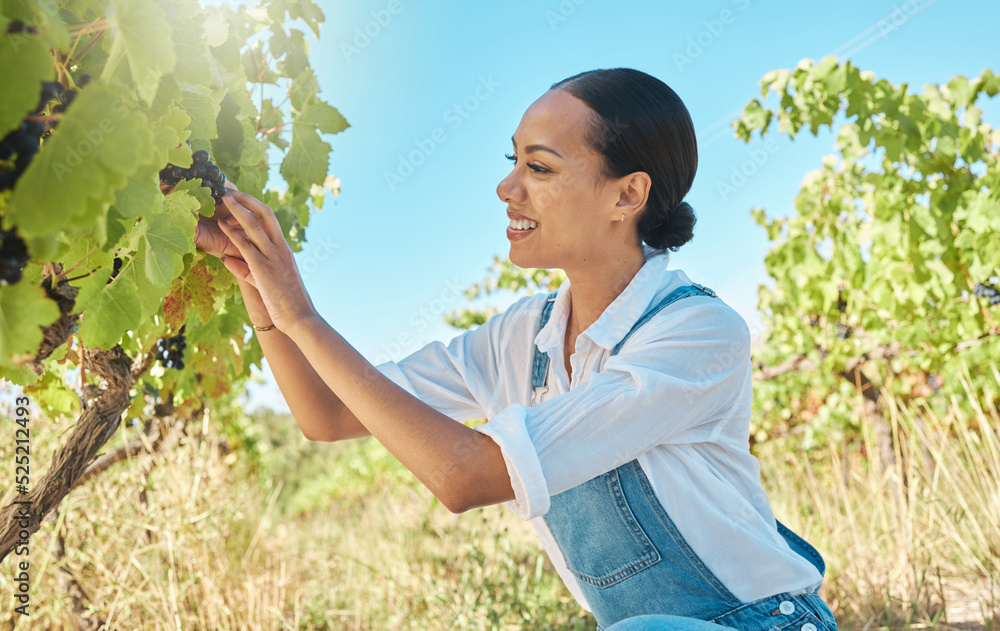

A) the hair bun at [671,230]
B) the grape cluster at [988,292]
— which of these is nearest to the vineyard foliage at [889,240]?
the grape cluster at [988,292]

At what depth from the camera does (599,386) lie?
1317mm

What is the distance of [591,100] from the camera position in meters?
1.69

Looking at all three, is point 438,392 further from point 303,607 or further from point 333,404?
point 303,607

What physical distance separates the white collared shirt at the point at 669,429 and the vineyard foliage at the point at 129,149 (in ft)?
2.13

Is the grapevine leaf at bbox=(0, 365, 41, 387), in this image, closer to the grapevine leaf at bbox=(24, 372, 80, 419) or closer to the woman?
the woman

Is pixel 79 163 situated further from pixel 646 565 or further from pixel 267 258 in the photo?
pixel 646 565

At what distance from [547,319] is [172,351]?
1.30m

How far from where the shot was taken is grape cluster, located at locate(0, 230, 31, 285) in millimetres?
614

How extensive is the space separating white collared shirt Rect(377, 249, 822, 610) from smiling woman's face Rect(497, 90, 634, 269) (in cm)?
18

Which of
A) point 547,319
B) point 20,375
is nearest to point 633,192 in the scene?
point 547,319

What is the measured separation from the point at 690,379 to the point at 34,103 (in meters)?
1.14

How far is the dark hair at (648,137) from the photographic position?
1682 millimetres

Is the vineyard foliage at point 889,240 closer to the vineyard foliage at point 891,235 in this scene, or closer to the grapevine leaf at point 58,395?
the vineyard foliage at point 891,235

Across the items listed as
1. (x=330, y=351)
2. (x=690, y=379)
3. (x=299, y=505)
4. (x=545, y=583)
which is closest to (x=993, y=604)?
(x=545, y=583)
